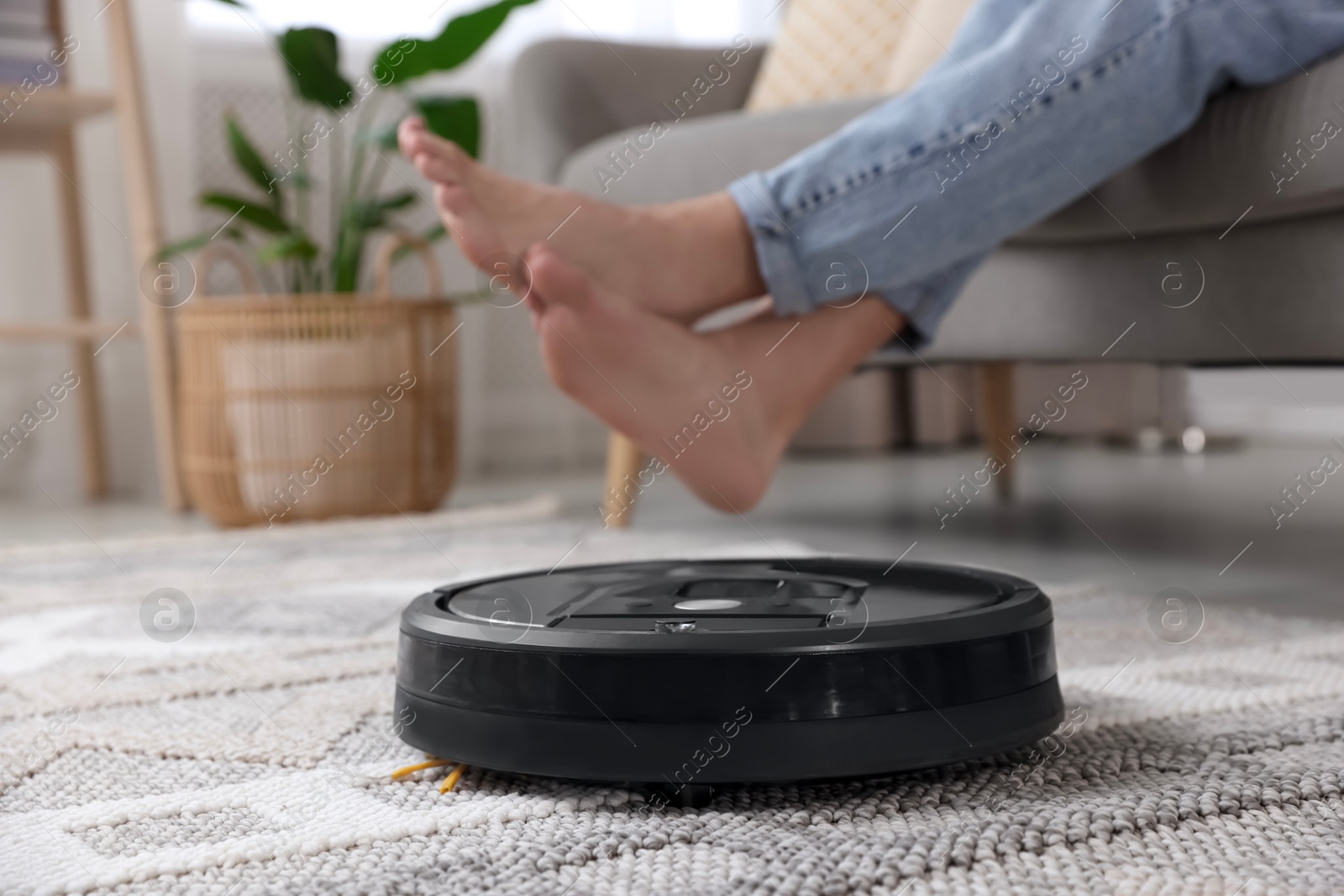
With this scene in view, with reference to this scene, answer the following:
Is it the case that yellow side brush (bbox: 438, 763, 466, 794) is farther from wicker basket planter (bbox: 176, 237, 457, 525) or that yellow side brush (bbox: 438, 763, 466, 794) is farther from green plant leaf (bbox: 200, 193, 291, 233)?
green plant leaf (bbox: 200, 193, 291, 233)

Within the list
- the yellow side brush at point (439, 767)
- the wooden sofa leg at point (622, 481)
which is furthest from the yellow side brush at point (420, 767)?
the wooden sofa leg at point (622, 481)

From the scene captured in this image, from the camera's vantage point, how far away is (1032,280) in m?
1.27

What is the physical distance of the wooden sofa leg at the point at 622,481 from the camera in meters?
1.64

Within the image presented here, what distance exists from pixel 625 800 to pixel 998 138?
55 cm

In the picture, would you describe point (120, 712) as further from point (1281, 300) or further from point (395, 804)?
point (1281, 300)

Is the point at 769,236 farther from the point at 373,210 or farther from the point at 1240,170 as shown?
the point at 373,210

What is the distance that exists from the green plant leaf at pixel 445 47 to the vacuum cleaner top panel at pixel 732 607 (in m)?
1.37

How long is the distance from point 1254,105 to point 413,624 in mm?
769

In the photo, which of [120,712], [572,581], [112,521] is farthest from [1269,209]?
[112,521]

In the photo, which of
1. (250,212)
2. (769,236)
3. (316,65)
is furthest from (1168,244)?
(250,212)

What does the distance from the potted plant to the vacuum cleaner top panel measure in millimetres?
1266

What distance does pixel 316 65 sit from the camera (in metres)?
1.88

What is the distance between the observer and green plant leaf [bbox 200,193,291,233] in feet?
6.44

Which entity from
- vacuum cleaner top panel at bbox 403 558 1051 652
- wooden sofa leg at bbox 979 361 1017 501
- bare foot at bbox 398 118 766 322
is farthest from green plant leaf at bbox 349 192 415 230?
vacuum cleaner top panel at bbox 403 558 1051 652
